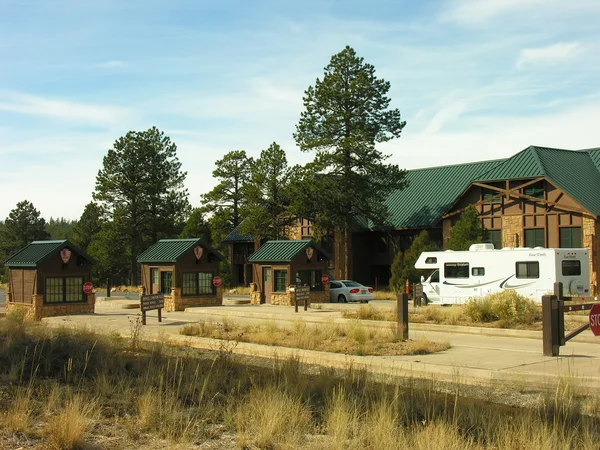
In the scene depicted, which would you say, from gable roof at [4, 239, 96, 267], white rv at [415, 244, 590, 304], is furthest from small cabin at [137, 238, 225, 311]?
white rv at [415, 244, 590, 304]

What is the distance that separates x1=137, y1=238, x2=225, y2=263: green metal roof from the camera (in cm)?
3517

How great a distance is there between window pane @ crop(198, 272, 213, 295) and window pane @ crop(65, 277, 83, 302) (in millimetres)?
6377

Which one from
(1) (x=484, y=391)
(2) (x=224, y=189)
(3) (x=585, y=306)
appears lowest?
(1) (x=484, y=391)

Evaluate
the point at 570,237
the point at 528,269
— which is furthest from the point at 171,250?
the point at 570,237

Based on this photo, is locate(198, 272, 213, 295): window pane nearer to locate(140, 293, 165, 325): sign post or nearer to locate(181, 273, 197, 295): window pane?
locate(181, 273, 197, 295): window pane

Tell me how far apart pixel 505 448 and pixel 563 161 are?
4336cm

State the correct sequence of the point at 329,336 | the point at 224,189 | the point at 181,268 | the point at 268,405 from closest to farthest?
1. the point at 268,405
2. the point at 329,336
3. the point at 181,268
4. the point at 224,189

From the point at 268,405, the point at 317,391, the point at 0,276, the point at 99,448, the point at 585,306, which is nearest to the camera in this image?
the point at 99,448

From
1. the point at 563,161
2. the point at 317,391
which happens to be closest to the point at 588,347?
the point at 317,391

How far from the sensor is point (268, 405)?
880 cm

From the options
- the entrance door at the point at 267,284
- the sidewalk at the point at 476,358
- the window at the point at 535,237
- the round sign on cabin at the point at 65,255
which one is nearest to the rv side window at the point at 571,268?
the sidewalk at the point at 476,358

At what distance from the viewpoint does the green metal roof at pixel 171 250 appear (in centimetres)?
3517

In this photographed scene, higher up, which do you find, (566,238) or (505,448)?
(566,238)

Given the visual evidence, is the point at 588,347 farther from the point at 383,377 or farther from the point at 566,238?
the point at 566,238
